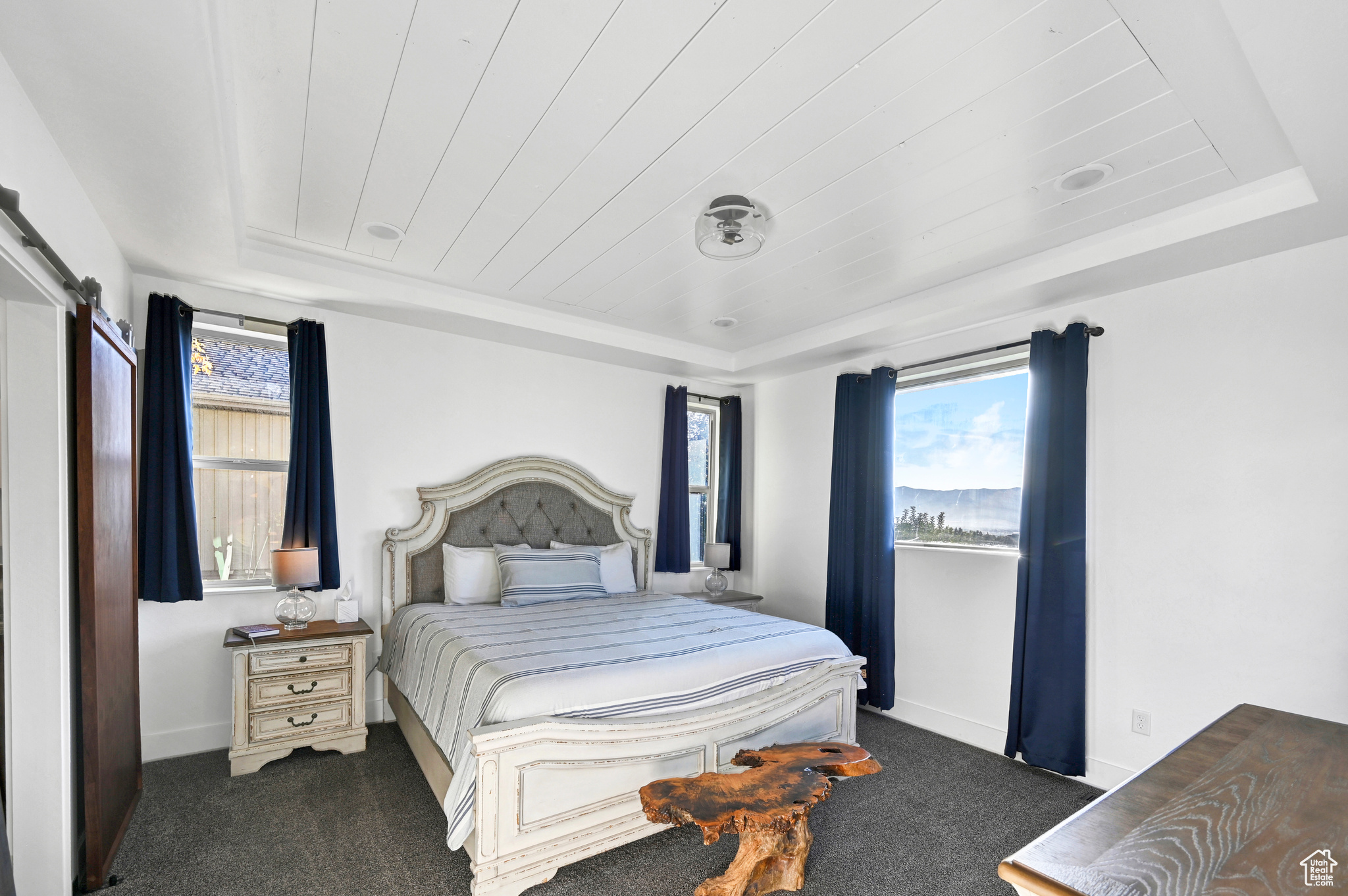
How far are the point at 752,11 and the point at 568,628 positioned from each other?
8.38 ft

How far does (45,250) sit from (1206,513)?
4.25 m

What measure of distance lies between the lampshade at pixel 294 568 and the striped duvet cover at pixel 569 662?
0.56 m

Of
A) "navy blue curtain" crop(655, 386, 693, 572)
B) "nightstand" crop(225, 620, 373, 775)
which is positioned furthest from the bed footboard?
"navy blue curtain" crop(655, 386, 693, 572)

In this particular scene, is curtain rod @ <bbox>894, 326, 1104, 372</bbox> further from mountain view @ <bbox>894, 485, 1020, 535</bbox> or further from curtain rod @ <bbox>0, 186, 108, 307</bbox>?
curtain rod @ <bbox>0, 186, 108, 307</bbox>

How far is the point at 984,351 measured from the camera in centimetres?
373

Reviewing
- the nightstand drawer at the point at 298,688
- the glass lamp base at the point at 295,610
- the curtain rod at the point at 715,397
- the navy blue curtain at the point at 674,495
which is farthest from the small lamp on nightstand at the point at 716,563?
the glass lamp base at the point at 295,610

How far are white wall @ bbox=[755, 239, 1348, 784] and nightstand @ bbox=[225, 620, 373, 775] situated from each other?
→ 3.39 meters

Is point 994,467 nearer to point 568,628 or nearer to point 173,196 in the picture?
point 568,628

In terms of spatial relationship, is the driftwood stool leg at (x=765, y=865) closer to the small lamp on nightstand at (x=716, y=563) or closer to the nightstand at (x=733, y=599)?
the nightstand at (x=733, y=599)

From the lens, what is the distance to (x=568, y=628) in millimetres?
3059

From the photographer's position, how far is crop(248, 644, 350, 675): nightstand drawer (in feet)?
9.91

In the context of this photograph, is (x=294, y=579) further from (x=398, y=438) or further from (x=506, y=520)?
(x=506, y=520)

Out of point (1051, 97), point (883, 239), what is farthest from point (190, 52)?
point (883, 239)

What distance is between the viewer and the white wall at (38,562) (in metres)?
1.85
